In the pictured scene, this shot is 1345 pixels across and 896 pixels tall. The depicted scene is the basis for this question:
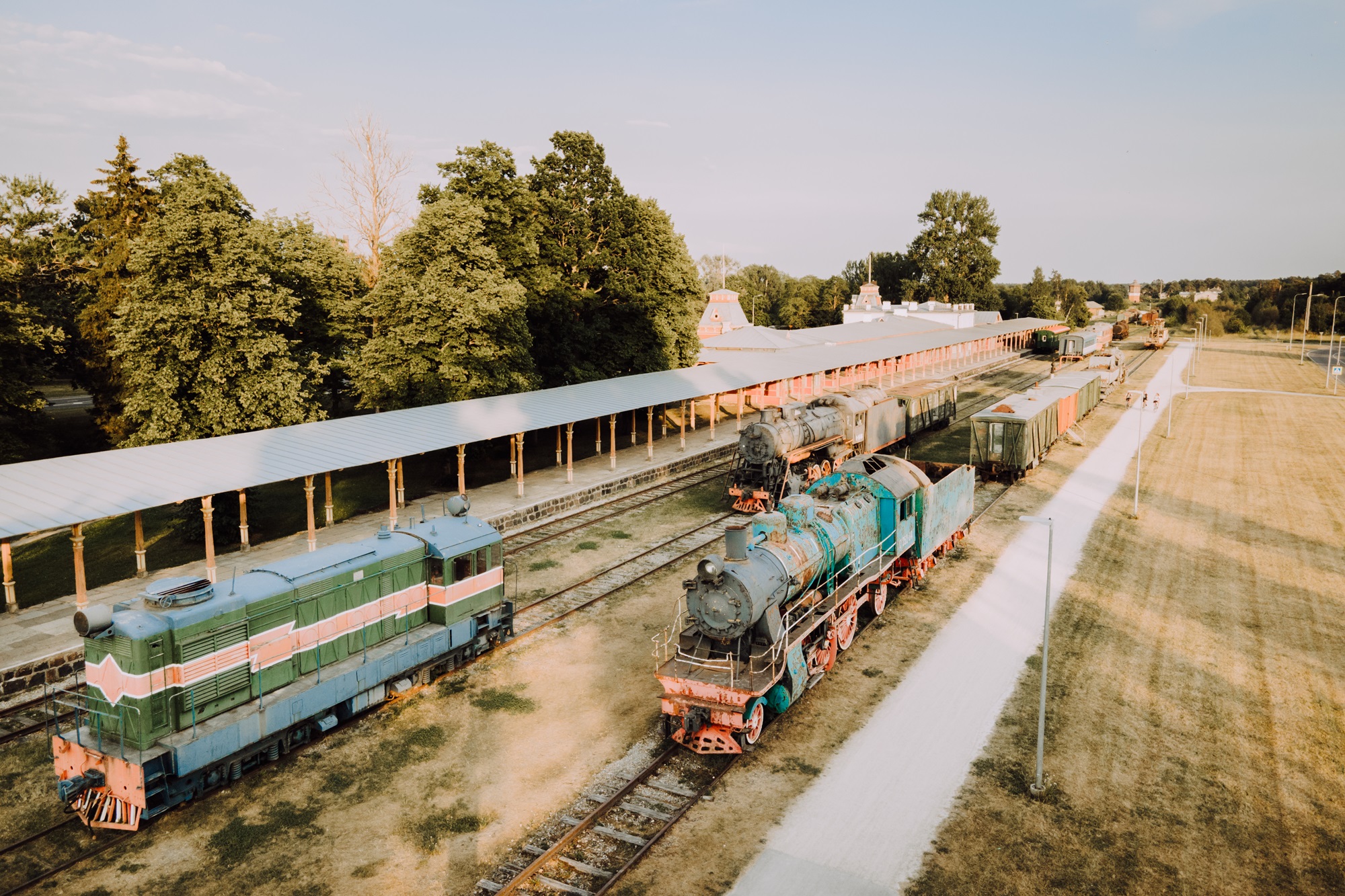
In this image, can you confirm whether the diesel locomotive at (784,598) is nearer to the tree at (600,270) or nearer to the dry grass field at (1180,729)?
the dry grass field at (1180,729)

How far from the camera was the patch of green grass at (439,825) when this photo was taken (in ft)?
41.4

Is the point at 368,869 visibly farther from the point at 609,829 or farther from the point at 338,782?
the point at 609,829

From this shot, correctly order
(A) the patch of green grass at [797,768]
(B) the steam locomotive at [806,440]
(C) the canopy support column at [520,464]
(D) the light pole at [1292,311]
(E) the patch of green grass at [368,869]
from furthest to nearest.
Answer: (D) the light pole at [1292,311] < (C) the canopy support column at [520,464] < (B) the steam locomotive at [806,440] < (A) the patch of green grass at [797,768] < (E) the patch of green grass at [368,869]

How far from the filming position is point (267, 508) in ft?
111

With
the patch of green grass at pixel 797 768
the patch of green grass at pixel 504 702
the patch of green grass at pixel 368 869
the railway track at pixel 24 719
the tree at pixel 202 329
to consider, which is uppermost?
the tree at pixel 202 329

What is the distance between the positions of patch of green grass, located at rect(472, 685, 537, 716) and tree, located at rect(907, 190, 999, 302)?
128 metres

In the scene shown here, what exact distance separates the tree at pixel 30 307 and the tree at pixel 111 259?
1583mm

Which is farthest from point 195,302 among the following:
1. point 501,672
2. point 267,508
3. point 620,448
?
point 620,448

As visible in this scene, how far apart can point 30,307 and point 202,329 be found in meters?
10.9

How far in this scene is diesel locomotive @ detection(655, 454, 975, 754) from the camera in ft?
48.0

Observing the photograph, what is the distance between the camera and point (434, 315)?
3381cm

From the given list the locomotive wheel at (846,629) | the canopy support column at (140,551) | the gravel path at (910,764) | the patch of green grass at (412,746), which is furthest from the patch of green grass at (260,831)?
the canopy support column at (140,551)

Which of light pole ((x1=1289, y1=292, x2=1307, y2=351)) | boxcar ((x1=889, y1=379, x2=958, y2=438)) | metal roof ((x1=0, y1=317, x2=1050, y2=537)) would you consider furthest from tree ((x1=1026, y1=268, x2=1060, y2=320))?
metal roof ((x1=0, y1=317, x2=1050, y2=537))

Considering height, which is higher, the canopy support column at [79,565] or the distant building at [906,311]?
the distant building at [906,311]
